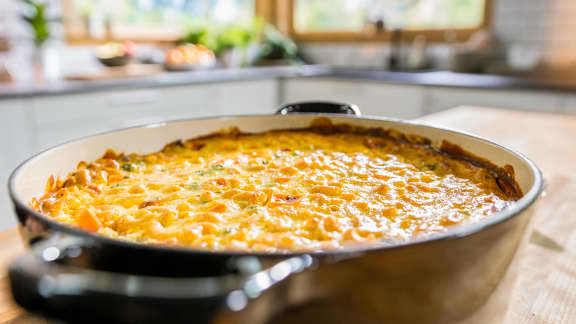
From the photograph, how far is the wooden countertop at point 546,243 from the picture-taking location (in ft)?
1.86

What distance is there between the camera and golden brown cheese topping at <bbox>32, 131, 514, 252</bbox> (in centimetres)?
54

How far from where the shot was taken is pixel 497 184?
0.68 m

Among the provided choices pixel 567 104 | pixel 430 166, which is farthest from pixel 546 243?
pixel 567 104

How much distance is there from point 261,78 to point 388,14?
139 cm

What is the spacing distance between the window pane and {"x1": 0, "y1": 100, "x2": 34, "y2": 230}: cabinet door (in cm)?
278

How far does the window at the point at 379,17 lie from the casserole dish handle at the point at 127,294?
3.55 metres

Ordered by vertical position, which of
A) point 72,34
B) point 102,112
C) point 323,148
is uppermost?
point 72,34

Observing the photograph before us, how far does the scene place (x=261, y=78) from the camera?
10.5 feet

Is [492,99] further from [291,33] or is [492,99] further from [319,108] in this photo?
[291,33]

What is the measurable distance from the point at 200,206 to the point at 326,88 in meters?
2.66

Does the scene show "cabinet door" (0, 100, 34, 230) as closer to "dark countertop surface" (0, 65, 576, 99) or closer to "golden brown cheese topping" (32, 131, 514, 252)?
"dark countertop surface" (0, 65, 576, 99)

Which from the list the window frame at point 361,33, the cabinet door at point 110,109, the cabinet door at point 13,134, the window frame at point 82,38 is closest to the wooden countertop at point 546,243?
the cabinet door at point 13,134

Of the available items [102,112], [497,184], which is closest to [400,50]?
[102,112]

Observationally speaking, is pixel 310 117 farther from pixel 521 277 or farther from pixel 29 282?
pixel 29 282
